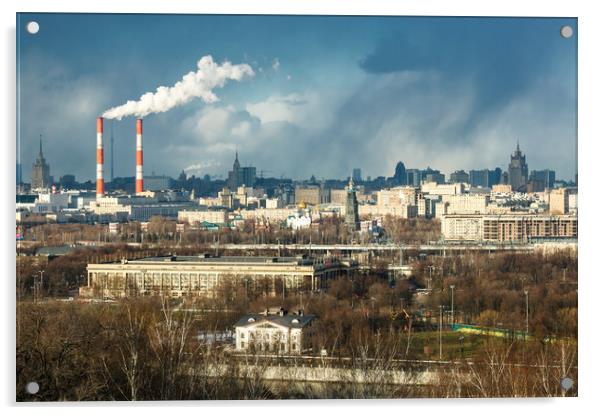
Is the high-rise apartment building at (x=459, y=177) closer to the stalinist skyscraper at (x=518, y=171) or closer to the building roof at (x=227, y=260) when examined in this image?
the stalinist skyscraper at (x=518, y=171)

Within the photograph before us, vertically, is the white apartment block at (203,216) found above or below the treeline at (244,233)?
above

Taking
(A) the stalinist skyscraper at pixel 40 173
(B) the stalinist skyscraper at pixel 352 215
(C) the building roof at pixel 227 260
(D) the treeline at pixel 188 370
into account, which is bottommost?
(D) the treeline at pixel 188 370

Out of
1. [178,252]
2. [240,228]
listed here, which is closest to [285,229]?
[240,228]

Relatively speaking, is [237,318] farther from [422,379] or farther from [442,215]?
[442,215]

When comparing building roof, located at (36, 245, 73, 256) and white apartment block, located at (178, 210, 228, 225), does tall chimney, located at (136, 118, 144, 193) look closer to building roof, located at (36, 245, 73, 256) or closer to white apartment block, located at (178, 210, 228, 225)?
building roof, located at (36, 245, 73, 256)

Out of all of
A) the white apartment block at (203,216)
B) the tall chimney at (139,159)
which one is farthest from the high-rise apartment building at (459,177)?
the white apartment block at (203,216)

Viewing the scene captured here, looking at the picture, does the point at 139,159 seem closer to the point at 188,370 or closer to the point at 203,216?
the point at 188,370

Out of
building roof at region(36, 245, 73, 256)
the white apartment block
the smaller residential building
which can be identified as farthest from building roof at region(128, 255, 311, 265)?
the white apartment block

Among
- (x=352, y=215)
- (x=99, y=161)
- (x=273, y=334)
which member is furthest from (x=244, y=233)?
(x=273, y=334)
